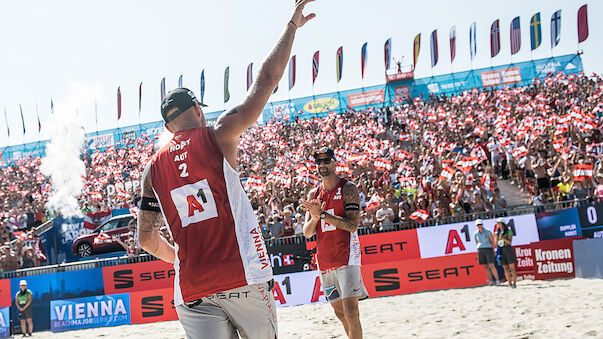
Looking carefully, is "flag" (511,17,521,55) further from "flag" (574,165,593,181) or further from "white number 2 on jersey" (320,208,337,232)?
"white number 2 on jersey" (320,208,337,232)

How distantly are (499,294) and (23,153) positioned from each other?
31938 mm

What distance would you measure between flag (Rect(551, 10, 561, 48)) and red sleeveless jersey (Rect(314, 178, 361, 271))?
34.9m

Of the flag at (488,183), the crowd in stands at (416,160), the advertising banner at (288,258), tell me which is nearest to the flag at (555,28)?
the crowd in stands at (416,160)

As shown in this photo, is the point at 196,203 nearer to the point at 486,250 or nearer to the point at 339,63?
the point at 486,250

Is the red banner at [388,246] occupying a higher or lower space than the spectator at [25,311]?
higher

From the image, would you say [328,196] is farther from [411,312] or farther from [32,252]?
[32,252]

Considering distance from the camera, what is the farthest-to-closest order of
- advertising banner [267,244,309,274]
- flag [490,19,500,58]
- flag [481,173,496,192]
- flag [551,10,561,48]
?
flag [490,19,500,58], flag [551,10,561,48], flag [481,173,496,192], advertising banner [267,244,309,274]

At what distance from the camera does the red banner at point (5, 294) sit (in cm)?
1510

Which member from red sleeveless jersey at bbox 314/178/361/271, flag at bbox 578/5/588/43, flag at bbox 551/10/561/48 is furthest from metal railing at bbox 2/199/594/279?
flag at bbox 578/5/588/43

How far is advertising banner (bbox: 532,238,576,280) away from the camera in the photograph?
12.2 m

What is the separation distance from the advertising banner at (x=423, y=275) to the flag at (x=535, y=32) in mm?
27295

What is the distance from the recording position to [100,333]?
1245 centimetres

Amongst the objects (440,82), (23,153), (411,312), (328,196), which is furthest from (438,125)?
(23,153)

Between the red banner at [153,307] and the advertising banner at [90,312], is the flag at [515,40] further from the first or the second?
the advertising banner at [90,312]
